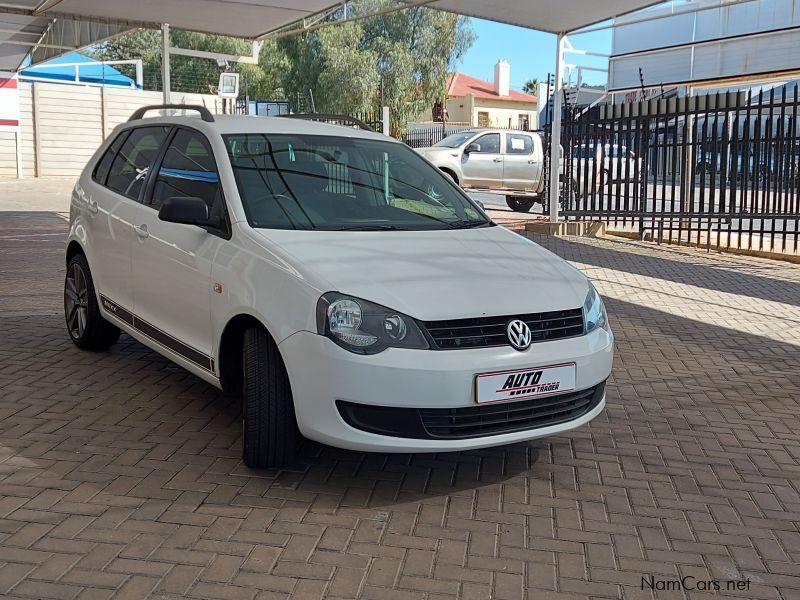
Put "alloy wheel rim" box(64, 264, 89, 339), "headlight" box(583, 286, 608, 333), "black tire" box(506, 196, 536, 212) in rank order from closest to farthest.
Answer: "headlight" box(583, 286, 608, 333) < "alloy wheel rim" box(64, 264, 89, 339) < "black tire" box(506, 196, 536, 212)

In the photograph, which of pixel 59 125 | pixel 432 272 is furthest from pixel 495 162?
pixel 432 272

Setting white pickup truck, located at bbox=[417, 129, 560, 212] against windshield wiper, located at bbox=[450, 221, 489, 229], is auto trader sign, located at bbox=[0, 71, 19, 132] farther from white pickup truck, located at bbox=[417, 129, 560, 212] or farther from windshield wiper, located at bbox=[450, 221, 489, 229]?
windshield wiper, located at bbox=[450, 221, 489, 229]

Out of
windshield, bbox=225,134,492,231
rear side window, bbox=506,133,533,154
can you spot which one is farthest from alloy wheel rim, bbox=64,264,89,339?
rear side window, bbox=506,133,533,154

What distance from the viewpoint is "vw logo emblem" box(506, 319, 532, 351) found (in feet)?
12.7

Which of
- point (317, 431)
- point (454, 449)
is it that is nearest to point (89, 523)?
point (317, 431)

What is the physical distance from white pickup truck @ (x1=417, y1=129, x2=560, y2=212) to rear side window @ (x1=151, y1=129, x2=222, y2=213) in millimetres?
15052

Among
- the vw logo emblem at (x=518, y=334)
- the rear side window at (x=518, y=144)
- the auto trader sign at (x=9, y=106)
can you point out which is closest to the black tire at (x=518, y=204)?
the rear side window at (x=518, y=144)

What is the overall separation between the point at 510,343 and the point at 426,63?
45169 millimetres

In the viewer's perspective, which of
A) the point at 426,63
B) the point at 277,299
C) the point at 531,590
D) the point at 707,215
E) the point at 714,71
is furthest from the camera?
the point at 426,63

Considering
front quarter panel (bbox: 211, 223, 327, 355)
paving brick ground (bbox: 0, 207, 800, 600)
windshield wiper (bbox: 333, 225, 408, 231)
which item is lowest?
paving brick ground (bbox: 0, 207, 800, 600)

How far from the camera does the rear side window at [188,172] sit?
4.84 m

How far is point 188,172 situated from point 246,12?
10.2m

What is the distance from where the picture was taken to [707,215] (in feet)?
41.7

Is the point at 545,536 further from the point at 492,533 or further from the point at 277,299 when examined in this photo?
the point at 277,299
